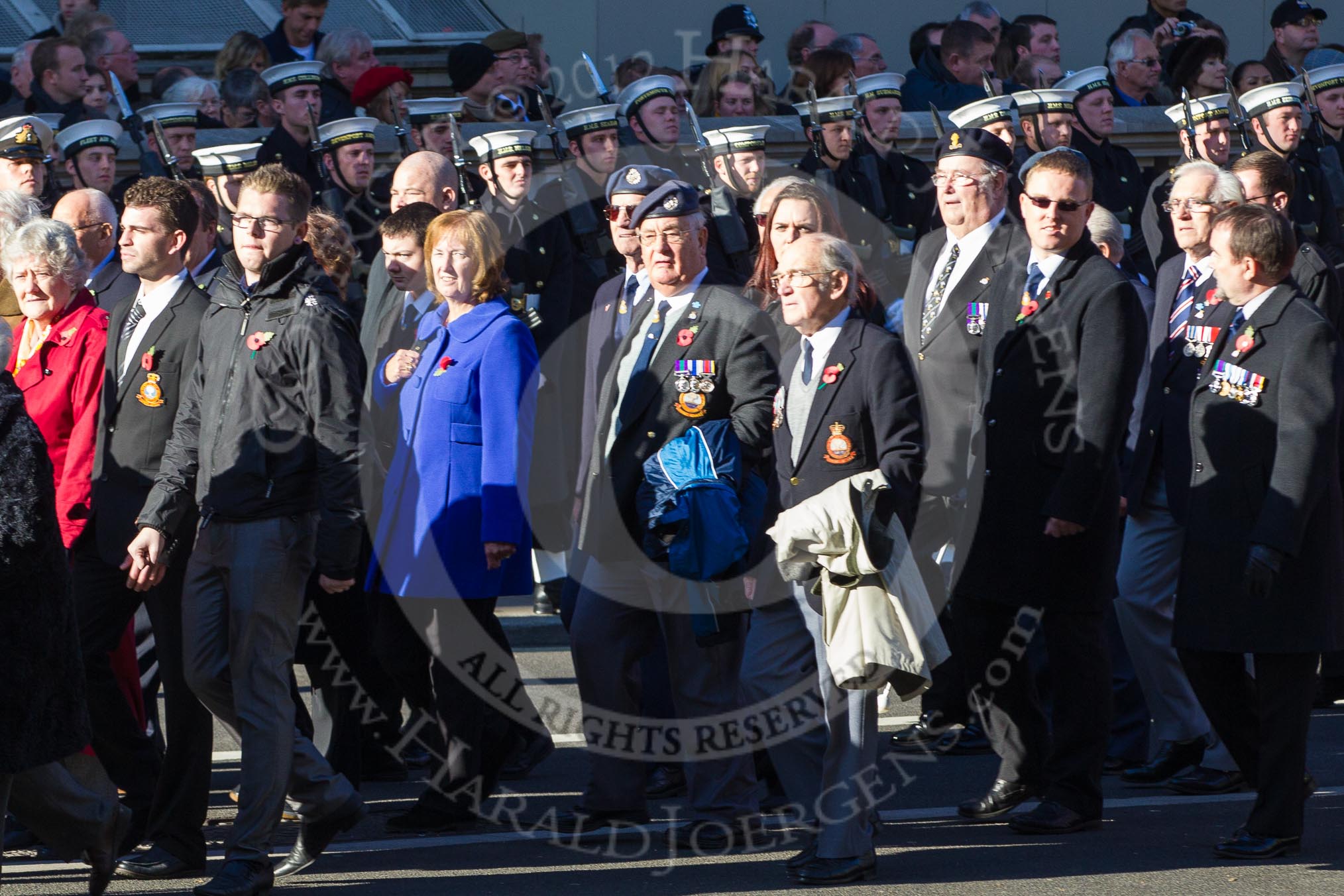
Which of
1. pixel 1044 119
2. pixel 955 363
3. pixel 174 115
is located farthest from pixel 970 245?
pixel 174 115

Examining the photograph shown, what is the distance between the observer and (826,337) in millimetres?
5863

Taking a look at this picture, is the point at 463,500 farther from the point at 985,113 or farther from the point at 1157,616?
the point at 985,113

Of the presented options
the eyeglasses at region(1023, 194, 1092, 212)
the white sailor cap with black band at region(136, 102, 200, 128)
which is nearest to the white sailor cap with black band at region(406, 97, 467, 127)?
the white sailor cap with black band at region(136, 102, 200, 128)

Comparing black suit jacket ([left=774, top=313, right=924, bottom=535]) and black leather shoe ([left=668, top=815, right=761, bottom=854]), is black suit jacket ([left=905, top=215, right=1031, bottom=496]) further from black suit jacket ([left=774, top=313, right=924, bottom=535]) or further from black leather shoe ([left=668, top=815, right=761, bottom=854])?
black leather shoe ([left=668, top=815, right=761, bottom=854])

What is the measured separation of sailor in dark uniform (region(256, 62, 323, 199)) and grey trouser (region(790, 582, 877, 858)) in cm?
465

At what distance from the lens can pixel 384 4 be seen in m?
14.6

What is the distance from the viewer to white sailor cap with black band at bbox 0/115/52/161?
8.22 m

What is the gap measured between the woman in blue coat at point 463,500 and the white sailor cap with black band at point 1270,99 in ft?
16.8

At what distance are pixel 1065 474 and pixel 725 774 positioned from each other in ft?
4.41

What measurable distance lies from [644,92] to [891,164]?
4.27ft

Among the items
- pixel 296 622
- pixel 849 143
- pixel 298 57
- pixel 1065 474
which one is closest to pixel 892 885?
pixel 1065 474

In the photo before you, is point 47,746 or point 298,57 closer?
point 47,746

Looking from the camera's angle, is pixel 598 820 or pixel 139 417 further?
pixel 598 820

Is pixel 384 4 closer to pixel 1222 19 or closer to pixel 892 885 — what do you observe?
pixel 1222 19
